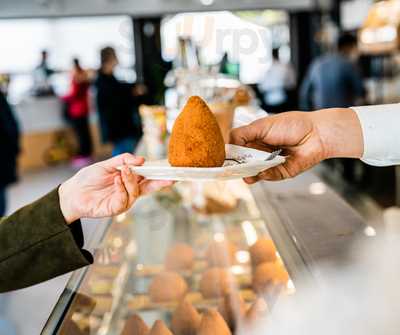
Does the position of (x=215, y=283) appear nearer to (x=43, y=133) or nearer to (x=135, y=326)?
(x=135, y=326)

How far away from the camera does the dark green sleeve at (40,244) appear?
127 centimetres

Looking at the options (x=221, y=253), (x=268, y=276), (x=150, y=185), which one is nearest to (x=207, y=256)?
(x=221, y=253)

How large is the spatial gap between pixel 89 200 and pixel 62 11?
32.1ft

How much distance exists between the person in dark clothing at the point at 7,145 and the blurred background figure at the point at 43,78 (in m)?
5.60

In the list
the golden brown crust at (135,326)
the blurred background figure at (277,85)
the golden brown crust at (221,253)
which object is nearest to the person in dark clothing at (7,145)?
the golden brown crust at (221,253)

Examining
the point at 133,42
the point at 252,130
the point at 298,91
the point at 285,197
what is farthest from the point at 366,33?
the point at 252,130

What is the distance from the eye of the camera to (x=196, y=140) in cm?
130

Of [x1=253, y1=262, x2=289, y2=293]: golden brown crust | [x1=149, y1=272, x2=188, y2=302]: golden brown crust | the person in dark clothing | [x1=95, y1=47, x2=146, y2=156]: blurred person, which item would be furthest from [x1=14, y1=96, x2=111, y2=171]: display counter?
[x1=253, y1=262, x2=289, y2=293]: golden brown crust

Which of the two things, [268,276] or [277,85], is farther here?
[277,85]

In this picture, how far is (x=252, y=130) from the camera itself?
146 centimetres

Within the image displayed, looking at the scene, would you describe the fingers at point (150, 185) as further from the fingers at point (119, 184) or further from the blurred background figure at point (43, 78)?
the blurred background figure at point (43, 78)

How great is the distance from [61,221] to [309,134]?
2.08 feet

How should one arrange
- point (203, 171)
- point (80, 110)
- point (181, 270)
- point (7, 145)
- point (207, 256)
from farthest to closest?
point (80, 110) < point (7, 145) < point (207, 256) < point (181, 270) < point (203, 171)

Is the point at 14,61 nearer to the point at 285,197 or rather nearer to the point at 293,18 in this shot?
the point at 293,18
